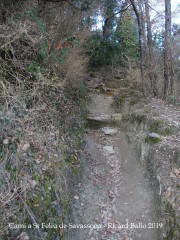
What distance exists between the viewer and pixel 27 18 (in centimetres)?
466

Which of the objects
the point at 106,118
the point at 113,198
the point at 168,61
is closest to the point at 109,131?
the point at 106,118

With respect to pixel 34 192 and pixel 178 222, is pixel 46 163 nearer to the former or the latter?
pixel 34 192

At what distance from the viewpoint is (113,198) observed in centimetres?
440

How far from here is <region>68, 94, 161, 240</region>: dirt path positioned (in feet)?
12.0

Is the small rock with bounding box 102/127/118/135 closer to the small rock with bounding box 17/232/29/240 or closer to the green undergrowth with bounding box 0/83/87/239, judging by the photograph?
the green undergrowth with bounding box 0/83/87/239

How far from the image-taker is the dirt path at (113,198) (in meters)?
3.65

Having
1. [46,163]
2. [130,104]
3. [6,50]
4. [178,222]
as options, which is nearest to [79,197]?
[46,163]

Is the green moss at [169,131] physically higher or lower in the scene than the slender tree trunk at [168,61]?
lower

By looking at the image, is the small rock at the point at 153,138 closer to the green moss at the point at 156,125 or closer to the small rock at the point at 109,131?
the green moss at the point at 156,125

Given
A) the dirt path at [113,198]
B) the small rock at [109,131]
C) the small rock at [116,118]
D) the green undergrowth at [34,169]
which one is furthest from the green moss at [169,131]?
the small rock at [116,118]

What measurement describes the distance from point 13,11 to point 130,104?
4931 millimetres

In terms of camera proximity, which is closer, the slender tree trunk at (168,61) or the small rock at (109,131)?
the small rock at (109,131)

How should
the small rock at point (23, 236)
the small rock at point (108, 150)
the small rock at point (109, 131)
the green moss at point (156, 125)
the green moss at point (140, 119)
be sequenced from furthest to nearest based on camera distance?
the small rock at point (109, 131) < the green moss at point (140, 119) < the small rock at point (108, 150) < the green moss at point (156, 125) < the small rock at point (23, 236)

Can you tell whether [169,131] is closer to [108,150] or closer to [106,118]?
[108,150]
